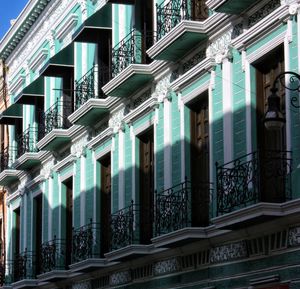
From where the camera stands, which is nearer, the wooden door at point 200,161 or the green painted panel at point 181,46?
the wooden door at point 200,161

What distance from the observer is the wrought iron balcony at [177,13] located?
1814 cm

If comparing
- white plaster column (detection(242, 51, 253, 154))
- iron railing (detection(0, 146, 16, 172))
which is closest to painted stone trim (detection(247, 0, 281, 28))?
white plaster column (detection(242, 51, 253, 154))

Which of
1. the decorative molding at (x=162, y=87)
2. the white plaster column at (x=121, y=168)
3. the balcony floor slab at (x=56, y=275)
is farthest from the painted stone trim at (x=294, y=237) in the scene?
the balcony floor slab at (x=56, y=275)

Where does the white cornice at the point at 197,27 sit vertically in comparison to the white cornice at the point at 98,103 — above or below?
above

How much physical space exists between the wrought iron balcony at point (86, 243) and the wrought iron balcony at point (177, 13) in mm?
5220

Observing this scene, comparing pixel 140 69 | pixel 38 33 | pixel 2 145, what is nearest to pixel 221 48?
pixel 140 69

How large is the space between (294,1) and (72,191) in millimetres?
11552

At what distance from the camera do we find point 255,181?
49.0ft

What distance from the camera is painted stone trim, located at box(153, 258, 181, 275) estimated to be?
1819 centimetres

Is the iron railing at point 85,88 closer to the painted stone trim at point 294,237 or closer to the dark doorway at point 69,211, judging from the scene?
the dark doorway at point 69,211

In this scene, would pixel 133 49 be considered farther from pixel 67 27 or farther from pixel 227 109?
pixel 67 27

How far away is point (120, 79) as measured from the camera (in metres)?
20.2

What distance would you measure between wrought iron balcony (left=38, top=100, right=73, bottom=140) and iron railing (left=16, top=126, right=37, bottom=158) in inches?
59.0

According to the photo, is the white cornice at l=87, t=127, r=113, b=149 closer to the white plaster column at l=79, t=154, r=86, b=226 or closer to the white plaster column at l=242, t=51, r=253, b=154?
the white plaster column at l=79, t=154, r=86, b=226
